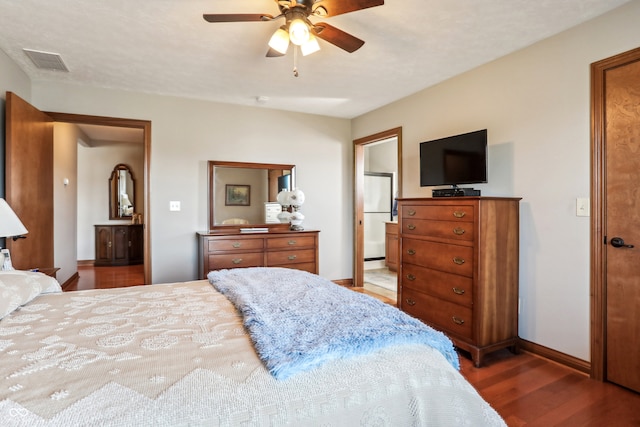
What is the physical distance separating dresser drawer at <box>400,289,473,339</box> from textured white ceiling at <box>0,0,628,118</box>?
2.05m

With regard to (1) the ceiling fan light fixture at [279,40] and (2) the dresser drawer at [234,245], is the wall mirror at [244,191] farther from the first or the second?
(1) the ceiling fan light fixture at [279,40]

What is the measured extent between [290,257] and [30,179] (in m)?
2.54

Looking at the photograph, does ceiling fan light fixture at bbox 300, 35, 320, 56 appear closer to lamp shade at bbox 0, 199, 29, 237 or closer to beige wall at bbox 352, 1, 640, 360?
beige wall at bbox 352, 1, 640, 360

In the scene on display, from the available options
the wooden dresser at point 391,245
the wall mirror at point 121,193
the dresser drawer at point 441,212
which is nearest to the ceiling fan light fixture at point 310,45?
the dresser drawer at point 441,212

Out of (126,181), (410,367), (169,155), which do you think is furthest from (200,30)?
(126,181)

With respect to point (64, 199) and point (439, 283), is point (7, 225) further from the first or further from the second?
point (64, 199)

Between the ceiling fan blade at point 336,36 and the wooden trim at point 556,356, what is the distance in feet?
8.47

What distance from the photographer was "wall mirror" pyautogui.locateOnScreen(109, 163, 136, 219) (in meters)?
6.61

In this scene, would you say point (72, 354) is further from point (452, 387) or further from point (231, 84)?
point (231, 84)

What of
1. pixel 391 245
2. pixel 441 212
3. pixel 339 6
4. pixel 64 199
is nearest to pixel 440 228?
pixel 441 212

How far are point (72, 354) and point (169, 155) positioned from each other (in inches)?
125

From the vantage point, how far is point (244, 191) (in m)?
4.23

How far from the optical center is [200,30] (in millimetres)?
2424

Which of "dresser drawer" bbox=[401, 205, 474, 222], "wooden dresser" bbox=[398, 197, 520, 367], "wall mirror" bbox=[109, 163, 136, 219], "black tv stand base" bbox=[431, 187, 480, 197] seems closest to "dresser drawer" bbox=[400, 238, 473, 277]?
"wooden dresser" bbox=[398, 197, 520, 367]
